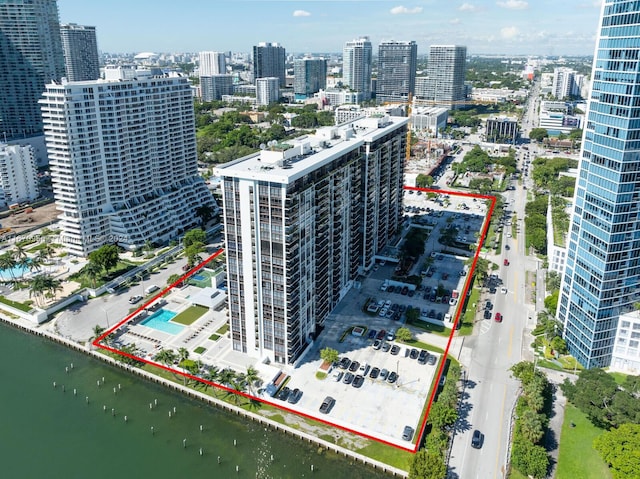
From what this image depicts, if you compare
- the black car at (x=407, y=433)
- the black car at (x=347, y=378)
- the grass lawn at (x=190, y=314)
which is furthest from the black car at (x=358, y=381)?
the grass lawn at (x=190, y=314)

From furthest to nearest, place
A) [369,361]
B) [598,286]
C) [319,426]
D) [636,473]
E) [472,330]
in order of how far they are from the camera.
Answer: [472,330]
[369,361]
[598,286]
[319,426]
[636,473]

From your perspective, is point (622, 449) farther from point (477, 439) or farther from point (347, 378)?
point (347, 378)

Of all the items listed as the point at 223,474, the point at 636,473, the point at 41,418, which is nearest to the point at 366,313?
the point at 223,474

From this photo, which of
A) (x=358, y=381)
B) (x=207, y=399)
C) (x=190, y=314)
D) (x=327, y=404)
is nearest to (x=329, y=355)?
(x=358, y=381)

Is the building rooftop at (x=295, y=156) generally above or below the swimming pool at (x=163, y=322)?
above

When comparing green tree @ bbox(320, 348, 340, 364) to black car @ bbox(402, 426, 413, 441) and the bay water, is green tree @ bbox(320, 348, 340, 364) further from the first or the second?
black car @ bbox(402, 426, 413, 441)

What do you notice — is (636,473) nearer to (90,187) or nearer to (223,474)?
(223,474)

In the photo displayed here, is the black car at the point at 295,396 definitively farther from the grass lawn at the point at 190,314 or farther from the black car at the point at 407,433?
the grass lawn at the point at 190,314
